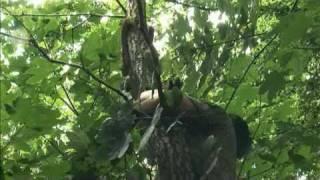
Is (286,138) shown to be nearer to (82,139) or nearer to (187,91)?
(187,91)

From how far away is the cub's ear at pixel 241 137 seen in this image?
303 centimetres

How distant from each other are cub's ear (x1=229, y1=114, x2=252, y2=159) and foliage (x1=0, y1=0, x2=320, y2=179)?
13 cm

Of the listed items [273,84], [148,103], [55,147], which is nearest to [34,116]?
[148,103]

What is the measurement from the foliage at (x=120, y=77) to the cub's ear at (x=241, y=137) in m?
0.13

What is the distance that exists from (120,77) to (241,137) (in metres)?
0.72

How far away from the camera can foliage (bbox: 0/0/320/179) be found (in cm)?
215

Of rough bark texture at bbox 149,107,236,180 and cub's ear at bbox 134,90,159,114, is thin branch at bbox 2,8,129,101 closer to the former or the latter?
cub's ear at bbox 134,90,159,114

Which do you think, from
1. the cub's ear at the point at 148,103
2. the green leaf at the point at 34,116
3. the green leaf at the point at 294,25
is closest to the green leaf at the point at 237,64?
the cub's ear at the point at 148,103

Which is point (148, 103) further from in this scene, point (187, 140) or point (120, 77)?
point (120, 77)

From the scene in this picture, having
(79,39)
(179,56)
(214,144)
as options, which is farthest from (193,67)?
(79,39)

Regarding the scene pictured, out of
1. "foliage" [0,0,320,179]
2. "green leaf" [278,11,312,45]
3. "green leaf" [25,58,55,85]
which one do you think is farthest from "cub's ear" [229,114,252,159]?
"green leaf" [25,58,55,85]

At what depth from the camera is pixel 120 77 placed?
119 inches

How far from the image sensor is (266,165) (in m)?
3.53

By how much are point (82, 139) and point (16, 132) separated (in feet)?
1.10
